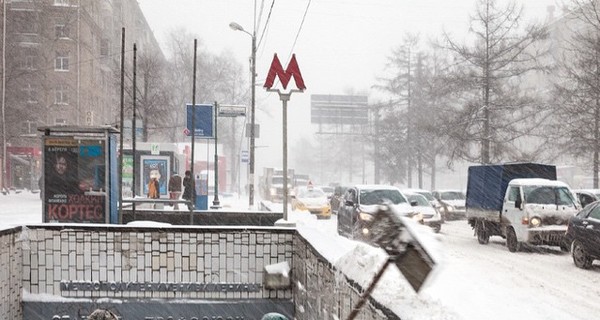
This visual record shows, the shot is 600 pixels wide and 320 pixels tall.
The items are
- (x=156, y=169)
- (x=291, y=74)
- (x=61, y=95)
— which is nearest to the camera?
(x=291, y=74)

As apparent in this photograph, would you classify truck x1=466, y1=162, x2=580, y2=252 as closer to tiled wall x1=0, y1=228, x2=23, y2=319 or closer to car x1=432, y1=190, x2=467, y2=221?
car x1=432, y1=190, x2=467, y2=221

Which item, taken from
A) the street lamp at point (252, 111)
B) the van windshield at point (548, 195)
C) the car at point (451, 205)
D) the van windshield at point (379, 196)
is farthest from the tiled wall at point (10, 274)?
the car at point (451, 205)

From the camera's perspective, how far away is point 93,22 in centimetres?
5959

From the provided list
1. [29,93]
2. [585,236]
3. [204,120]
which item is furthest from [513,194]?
[29,93]

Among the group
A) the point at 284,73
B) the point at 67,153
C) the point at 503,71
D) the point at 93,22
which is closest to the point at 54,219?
the point at 67,153

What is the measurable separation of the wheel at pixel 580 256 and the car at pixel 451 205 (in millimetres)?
15401

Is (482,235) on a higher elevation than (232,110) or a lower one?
lower

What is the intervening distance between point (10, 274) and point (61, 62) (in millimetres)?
53920

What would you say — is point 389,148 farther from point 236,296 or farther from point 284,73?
point 236,296

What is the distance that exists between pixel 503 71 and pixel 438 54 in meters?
17.6

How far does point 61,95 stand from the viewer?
179 feet

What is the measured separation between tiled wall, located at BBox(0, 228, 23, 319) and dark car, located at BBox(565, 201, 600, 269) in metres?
10.7

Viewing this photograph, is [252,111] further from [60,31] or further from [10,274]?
[60,31]

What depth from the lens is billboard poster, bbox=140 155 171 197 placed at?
87.5 ft
